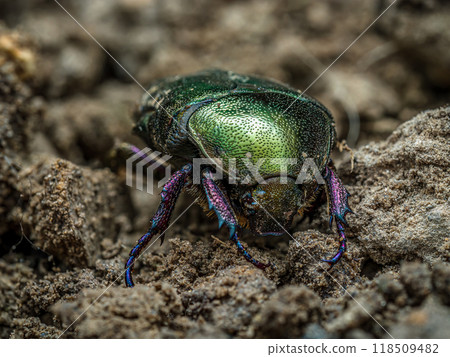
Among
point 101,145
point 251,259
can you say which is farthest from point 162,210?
point 101,145

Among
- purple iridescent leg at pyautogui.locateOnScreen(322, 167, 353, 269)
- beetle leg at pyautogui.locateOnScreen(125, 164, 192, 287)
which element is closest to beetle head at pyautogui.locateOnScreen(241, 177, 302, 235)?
purple iridescent leg at pyautogui.locateOnScreen(322, 167, 353, 269)

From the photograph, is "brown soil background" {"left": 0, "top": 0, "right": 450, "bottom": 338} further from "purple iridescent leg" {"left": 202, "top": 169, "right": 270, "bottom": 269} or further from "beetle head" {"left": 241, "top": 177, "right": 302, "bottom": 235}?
"beetle head" {"left": 241, "top": 177, "right": 302, "bottom": 235}

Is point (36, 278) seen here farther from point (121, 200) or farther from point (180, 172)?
point (180, 172)
